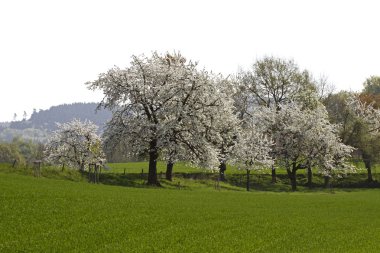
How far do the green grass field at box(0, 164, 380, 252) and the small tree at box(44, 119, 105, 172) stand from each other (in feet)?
149

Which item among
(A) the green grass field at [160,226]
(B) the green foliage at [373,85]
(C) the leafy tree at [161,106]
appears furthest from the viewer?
(B) the green foliage at [373,85]

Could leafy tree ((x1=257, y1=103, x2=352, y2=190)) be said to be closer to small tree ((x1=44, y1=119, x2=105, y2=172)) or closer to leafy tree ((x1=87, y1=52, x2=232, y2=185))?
leafy tree ((x1=87, y1=52, x2=232, y2=185))

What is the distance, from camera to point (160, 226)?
74.7 feet

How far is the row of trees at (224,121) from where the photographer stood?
183 feet

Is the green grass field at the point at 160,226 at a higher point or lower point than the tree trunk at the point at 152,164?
lower

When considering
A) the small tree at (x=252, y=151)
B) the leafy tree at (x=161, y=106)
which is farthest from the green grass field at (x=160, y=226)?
the small tree at (x=252, y=151)

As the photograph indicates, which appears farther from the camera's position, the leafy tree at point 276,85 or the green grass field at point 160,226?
the leafy tree at point 276,85

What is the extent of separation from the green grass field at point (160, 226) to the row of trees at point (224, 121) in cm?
2360

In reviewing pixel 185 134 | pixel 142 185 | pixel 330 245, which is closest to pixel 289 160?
pixel 185 134

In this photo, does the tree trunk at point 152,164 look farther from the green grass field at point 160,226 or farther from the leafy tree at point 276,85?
the leafy tree at point 276,85

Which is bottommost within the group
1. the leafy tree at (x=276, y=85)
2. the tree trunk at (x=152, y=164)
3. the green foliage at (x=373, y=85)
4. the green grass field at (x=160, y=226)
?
the green grass field at (x=160, y=226)

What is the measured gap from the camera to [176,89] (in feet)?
183

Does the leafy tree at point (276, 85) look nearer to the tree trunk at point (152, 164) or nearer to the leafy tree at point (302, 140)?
the leafy tree at point (302, 140)

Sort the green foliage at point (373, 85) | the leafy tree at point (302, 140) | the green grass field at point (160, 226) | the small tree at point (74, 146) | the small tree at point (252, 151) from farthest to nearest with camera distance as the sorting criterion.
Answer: the green foliage at point (373, 85)
the small tree at point (74, 146)
the leafy tree at point (302, 140)
the small tree at point (252, 151)
the green grass field at point (160, 226)
